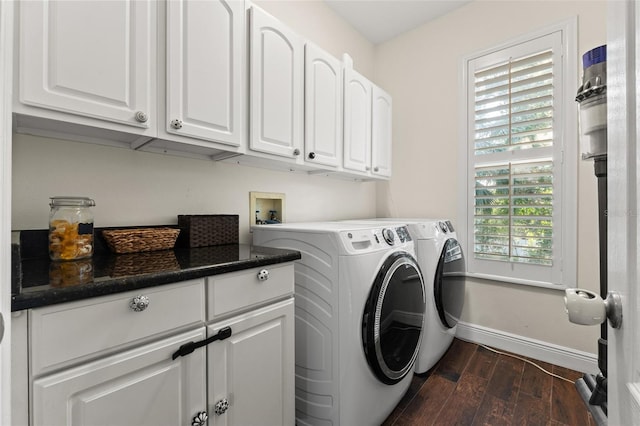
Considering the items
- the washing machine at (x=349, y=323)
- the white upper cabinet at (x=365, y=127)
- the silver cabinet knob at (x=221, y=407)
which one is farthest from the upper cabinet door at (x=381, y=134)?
the silver cabinet knob at (x=221, y=407)

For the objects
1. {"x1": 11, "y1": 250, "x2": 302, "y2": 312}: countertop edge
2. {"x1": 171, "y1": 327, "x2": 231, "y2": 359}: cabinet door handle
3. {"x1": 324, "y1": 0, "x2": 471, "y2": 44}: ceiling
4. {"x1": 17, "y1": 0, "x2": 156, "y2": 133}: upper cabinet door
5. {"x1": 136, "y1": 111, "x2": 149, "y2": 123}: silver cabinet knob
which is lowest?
{"x1": 171, "y1": 327, "x2": 231, "y2": 359}: cabinet door handle

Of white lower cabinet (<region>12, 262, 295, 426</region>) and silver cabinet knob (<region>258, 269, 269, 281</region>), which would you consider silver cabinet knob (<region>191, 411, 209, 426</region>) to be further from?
silver cabinet knob (<region>258, 269, 269, 281</region>)

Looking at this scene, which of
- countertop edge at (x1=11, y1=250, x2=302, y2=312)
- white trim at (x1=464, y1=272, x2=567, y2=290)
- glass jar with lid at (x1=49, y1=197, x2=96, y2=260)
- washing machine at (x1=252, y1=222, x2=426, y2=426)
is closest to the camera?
countertop edge at (x1=11, y1=250, x2=302, y2=312)

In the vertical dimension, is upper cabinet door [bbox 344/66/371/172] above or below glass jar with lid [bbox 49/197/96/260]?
above

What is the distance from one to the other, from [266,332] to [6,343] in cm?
83

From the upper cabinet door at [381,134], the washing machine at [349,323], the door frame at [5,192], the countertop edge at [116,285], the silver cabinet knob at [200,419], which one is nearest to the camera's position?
the door frame at [5,192]

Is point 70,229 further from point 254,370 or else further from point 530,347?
point 530,347

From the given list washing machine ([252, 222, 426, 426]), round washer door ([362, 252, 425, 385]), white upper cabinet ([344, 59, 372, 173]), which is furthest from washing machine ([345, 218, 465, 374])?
white upper cabinet ([344, 59, 372, 173])

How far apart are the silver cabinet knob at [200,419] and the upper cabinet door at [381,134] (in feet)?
6.32

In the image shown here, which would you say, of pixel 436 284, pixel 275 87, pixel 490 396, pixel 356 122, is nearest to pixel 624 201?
pixel 275 87

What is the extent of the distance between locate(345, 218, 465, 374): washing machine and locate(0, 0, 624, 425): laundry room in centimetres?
2

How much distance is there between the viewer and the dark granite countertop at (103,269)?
0.69 m

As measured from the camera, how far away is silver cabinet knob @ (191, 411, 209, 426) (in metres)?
0.94

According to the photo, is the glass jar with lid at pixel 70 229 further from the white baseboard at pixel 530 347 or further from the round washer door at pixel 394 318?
the white baseboard at pixel 530 347
